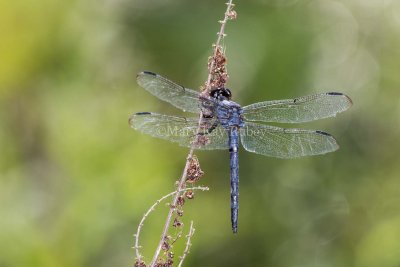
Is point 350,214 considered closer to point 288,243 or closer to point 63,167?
point 288,243

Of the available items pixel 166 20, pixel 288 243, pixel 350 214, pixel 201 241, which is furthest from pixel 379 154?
pixel 166 20

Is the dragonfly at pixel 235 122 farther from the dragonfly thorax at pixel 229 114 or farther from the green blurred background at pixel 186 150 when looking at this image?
the green blurred background at pixel 186 150

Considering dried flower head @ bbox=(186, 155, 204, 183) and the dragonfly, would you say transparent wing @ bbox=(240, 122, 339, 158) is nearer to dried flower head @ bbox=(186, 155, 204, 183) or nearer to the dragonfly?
the dragonfly

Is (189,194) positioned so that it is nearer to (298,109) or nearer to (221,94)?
(221,94)

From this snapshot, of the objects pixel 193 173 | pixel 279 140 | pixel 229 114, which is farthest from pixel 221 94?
pixel 193 173

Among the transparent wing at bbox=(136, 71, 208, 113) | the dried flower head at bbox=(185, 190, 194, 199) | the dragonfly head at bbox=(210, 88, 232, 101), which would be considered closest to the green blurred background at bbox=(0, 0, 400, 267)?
the transparent wing at bbox=(136, 71, 208, 113)

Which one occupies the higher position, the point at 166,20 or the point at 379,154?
the point at 166,20

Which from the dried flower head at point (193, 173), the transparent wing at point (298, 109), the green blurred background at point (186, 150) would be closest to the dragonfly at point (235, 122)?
the transparent wing at point (298, 109)
